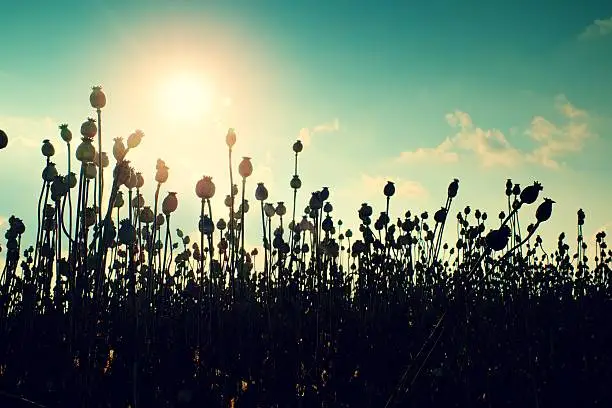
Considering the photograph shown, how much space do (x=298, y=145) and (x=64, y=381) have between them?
2.90 m

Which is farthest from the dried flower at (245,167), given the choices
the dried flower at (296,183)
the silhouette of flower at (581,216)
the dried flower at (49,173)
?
the silhouette of flower at (581,216)

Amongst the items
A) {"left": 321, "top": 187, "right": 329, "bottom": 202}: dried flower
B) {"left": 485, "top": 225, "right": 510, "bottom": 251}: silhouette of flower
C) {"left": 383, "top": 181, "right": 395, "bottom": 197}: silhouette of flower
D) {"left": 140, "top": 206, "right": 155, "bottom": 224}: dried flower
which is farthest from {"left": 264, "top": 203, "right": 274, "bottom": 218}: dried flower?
{"left": 485, "top": 225, "right": 510, "bottom": 251}: silhouette of flower

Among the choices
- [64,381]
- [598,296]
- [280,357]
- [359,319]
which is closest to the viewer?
[64,381]

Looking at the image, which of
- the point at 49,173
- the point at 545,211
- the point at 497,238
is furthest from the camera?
the point at 49,173

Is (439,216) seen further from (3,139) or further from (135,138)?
(3,139)

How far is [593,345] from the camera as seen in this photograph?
13.3ft

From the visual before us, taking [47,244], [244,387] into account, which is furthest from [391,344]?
[47,244]

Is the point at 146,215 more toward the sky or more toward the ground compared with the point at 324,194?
more toward the ground

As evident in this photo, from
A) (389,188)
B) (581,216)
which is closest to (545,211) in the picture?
(389,188)

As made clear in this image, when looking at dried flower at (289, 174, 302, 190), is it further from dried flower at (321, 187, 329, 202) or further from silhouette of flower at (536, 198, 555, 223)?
silhouette of flower at (536, 198, 555, 223)

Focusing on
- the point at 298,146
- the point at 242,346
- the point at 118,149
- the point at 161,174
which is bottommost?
the point at 242,346

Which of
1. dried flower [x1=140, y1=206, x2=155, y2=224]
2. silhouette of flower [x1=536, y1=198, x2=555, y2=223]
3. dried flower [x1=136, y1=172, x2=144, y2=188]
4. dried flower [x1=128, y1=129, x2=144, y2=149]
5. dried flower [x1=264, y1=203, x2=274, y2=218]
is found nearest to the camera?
silhouette of flower [x1=536, y1=198, x2=555, y2=223]

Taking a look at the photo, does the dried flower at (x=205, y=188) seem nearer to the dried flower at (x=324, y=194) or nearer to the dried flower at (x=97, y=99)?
the dried flower at (x=97, y=99)

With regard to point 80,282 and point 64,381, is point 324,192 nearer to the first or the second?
point 80,282
